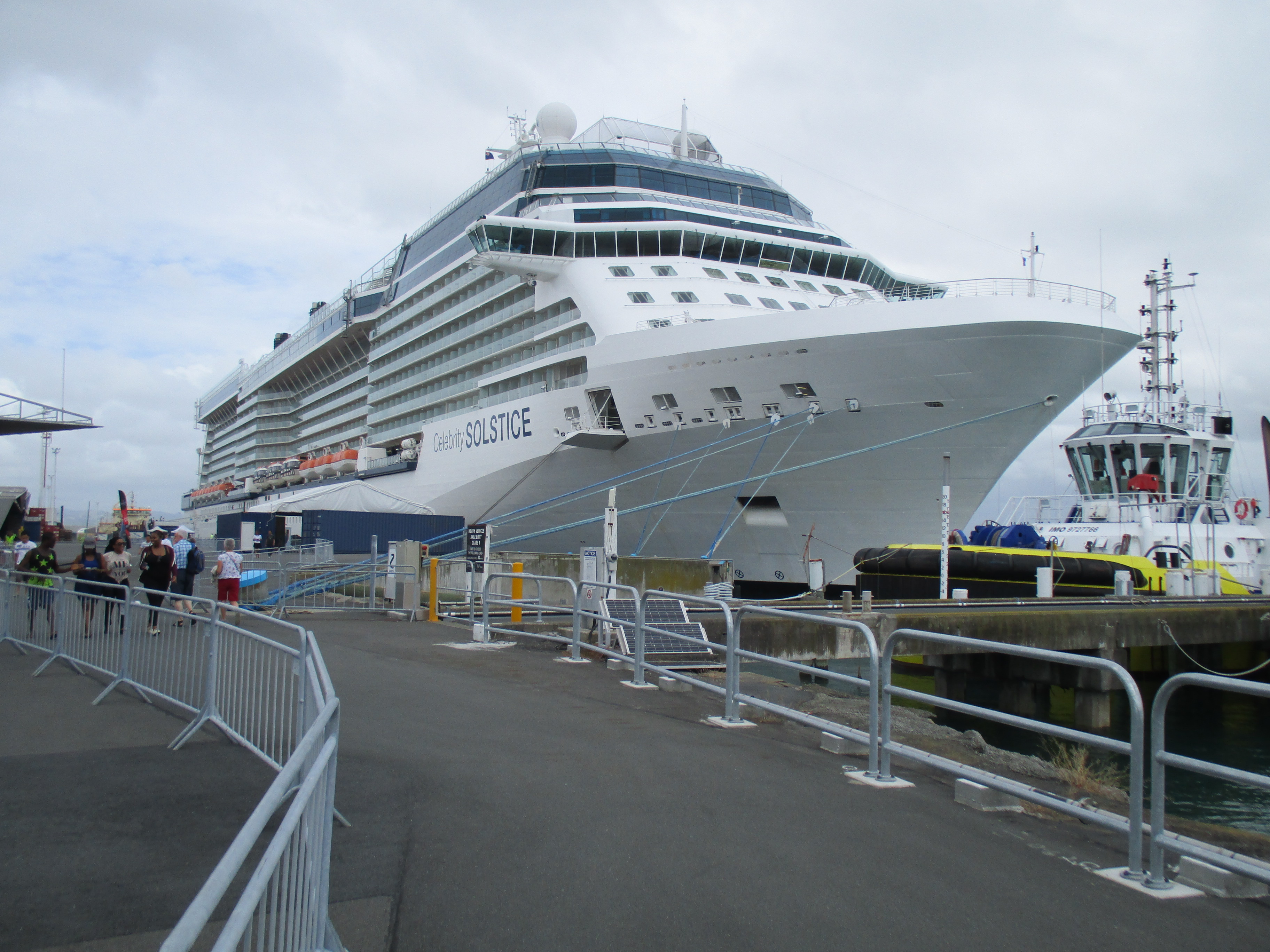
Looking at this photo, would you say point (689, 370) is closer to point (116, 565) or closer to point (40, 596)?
point (116, 565)

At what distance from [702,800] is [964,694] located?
12392 mm

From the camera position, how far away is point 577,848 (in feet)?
14.3

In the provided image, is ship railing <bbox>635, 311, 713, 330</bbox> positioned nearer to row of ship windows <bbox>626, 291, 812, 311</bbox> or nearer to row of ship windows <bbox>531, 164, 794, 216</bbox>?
row of ship windows <bbox>626, 291, 812, 311</bbox>

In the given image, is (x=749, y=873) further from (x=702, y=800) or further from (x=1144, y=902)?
(x=1144, y=902)

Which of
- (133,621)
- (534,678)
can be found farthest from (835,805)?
(133,621)

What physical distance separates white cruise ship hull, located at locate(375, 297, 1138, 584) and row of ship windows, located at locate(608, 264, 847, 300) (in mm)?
2968

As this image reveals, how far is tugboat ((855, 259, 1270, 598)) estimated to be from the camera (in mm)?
19156

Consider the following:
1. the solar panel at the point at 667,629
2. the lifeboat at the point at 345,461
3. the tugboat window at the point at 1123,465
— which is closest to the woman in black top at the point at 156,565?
the solar panel at the point at 667,629

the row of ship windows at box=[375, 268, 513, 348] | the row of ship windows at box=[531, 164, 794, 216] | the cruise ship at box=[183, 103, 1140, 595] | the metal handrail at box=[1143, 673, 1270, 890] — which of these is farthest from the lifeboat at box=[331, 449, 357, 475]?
the metal handrail at box=[1143, 673, 1270, 890]

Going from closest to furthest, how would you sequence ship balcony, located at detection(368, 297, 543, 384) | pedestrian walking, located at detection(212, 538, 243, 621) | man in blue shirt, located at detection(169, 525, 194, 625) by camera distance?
pedestrian walking, located at detection(212, 538, 243, 621)
man in blue shirt, located at detection(169, 525, 194, 625)
ship balcony, located at detection(368, 297, 543, 384)

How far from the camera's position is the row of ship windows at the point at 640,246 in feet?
80.2

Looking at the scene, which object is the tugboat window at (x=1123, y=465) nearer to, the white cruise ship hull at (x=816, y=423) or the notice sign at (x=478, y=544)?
the white cruise ship hull at (x=816, y=423)

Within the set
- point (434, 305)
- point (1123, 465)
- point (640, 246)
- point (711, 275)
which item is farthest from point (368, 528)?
point (1123, 465)

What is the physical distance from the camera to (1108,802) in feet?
18.7
